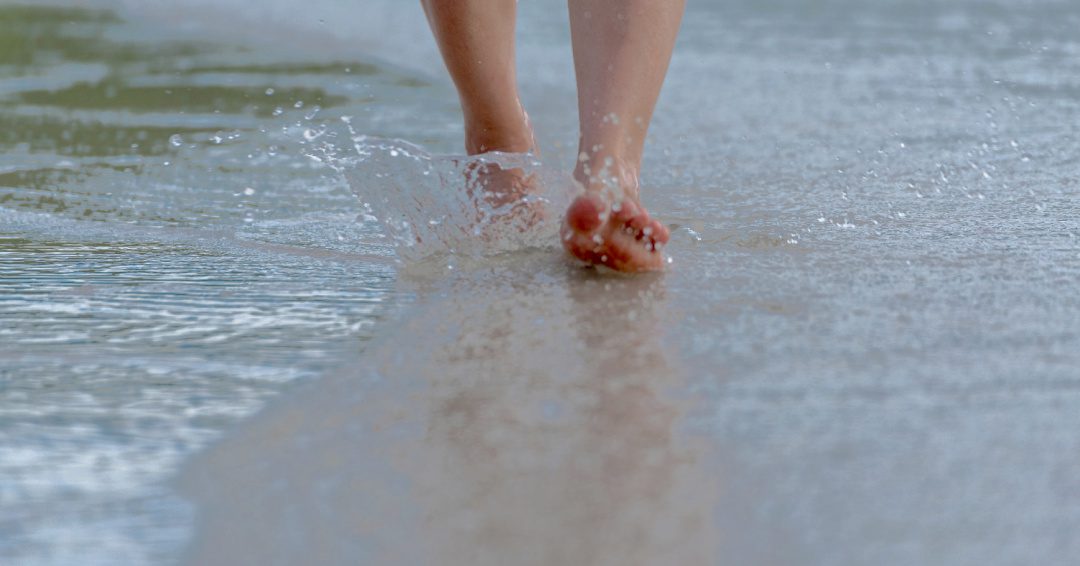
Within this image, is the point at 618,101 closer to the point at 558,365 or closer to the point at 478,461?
the point at 558,365

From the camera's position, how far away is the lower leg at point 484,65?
77.4 inches

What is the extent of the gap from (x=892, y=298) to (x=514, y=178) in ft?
1.97

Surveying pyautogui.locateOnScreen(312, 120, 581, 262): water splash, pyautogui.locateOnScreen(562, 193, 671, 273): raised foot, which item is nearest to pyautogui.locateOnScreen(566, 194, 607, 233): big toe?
pyautogui.locateOnScreen(562, 193, 671, 273): raised foot

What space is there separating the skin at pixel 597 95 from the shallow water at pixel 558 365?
0.06 metres

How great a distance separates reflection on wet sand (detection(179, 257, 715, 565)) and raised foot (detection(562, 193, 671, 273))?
0.17 m

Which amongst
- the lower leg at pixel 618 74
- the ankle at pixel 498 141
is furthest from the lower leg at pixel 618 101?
the ankle at pixel 498 141

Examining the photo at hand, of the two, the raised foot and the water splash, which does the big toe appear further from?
the water splash

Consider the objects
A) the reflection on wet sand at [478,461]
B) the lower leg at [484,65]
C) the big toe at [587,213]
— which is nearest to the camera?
the reflection on wet sand at [478,461]

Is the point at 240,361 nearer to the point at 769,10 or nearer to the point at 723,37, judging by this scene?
the point at 723,37

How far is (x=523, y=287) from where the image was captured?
153 cm

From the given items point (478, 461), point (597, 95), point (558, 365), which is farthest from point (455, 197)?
point (478, 461)

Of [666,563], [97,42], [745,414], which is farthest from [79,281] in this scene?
[97,42]

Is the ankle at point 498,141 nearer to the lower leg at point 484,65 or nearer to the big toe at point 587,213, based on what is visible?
the lower leg at point 484,65

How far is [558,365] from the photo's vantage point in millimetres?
1242
